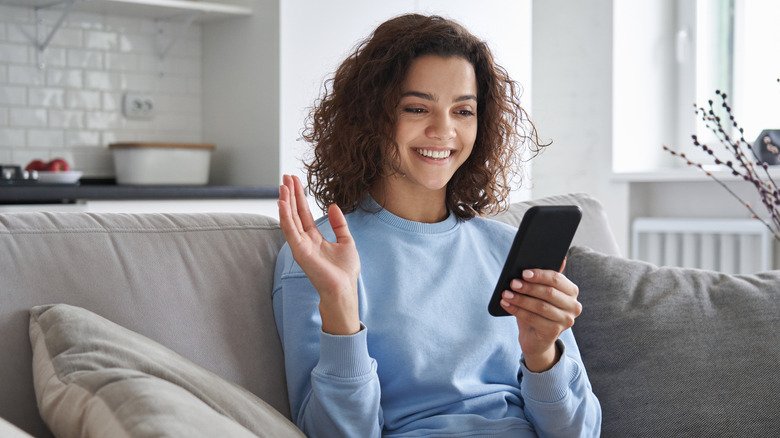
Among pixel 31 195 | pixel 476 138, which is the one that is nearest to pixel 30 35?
pixel 31 195

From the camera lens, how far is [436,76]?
1.64 meters

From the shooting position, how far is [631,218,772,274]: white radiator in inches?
152

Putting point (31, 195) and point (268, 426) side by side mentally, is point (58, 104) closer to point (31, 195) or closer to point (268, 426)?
point (31, 195)

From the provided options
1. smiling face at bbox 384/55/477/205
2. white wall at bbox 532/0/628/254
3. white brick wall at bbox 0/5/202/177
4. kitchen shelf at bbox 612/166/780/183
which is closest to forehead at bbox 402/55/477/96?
smiling face at bbox 384/55/477/205

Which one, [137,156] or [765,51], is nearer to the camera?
[137,156]

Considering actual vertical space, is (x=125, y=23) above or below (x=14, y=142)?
above

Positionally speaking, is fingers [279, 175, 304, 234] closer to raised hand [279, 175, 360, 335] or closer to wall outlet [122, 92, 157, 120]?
raised hand [279, 175, 360, 335]

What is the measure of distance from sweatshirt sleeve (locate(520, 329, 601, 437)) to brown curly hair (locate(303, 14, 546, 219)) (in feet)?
1.19

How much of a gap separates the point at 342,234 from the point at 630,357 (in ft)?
2.18

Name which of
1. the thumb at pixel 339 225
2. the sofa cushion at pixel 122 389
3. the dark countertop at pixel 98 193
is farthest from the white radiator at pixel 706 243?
the sofa cushion at pixel 122 389

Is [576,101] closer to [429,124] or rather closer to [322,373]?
[429,124]

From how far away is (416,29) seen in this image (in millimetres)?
1661

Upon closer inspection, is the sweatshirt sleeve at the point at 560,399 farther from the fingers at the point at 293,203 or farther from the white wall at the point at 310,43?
the white wall at the point at 310,43

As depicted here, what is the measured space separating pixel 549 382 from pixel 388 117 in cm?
49
